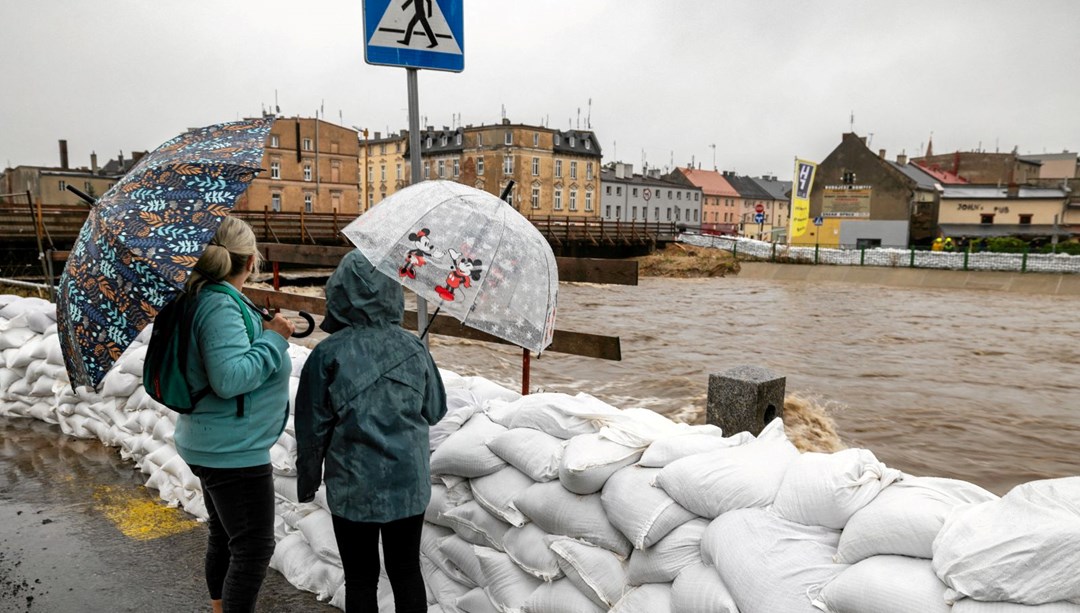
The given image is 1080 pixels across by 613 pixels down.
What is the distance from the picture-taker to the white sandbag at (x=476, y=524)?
97.3 inches

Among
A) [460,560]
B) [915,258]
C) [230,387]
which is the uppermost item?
[230,387]

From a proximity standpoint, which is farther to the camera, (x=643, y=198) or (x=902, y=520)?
(x=643, y=198)

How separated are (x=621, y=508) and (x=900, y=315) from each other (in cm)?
1967

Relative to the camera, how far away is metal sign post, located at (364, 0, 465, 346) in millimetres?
2742

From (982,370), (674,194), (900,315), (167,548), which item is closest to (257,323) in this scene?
(167,548)

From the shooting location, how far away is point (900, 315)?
1945 centimetres

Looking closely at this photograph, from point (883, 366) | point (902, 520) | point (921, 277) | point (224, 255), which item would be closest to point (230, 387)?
point (224, 255)

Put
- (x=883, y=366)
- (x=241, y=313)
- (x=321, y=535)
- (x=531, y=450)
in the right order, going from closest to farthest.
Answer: (x=241, y=313), (x=531, y=450), (x=321, y=535), (x=883, y=366)

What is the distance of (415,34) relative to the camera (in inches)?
110

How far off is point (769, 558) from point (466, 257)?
3.70ft

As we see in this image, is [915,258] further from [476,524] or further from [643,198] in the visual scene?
[643,198]

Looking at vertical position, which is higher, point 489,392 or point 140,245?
point 140,245

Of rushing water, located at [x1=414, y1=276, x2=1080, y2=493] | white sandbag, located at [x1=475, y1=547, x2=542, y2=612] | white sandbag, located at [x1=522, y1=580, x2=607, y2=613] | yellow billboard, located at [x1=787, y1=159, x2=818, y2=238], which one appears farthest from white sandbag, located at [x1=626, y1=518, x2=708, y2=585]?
yellow billboard, located at [x1=787, y1=159, x2=818, y2=238]

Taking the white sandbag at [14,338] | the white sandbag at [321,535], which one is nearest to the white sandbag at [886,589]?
the white sandbag at [321,535]
